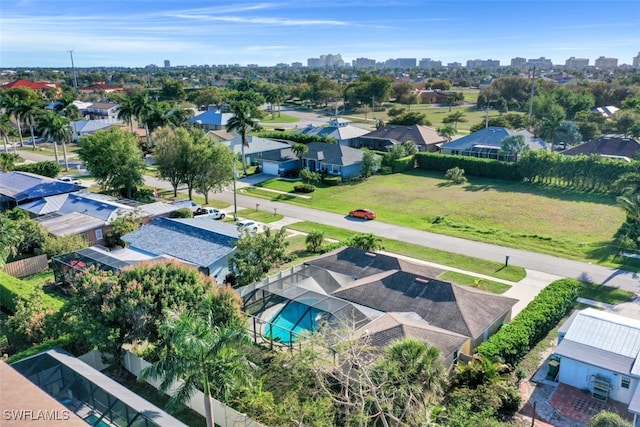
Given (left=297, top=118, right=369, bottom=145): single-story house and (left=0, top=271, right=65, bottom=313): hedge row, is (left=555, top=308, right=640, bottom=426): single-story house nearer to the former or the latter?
(left=0, top=271, right=65, bottom=313): hedge row

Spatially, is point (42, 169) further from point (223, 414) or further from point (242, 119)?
point (223, 414)

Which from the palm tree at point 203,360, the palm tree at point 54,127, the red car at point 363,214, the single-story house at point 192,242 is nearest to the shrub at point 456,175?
the red car at point 363,214

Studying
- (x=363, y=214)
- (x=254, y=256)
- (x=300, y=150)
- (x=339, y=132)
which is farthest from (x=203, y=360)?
(x=339, y=132)

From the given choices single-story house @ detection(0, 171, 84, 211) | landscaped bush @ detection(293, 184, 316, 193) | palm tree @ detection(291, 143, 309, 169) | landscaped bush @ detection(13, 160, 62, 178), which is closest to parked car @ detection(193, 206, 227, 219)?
landscaped bush @ detection(293, 184, 316, 193)

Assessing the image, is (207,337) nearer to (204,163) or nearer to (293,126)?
(204,163)

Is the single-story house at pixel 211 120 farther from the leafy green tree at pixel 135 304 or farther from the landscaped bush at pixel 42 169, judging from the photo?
the leafy green tree at pixel 135 304

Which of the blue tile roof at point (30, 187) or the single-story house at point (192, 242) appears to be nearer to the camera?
the single-story house at point (192, 242)

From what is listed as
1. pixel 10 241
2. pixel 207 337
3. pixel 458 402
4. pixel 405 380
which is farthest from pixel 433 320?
pixel 10 241
